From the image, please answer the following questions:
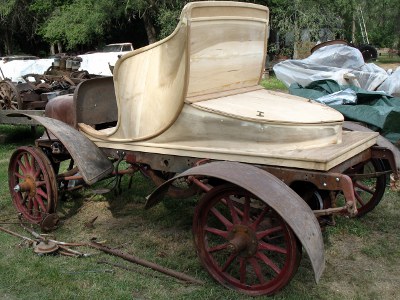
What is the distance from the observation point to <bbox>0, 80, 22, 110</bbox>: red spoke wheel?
8367 mm

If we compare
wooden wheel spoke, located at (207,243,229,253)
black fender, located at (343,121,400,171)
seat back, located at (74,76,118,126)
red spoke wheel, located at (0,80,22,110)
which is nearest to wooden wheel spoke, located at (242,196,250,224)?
wooden wheel spoke, located at (207,243,229,253)

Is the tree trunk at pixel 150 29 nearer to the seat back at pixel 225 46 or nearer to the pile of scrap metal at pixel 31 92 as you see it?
the pile of scrap metal at pixel 31 92

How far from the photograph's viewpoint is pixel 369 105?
6562 mm

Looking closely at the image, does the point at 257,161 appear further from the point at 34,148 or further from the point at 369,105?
the point at 369,105

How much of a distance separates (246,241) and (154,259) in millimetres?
1069

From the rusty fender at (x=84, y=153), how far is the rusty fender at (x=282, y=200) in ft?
4.10

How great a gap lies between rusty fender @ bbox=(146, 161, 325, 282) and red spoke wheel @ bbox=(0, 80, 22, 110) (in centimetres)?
594

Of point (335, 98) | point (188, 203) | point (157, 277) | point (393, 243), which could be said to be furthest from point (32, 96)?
point (393, 243)

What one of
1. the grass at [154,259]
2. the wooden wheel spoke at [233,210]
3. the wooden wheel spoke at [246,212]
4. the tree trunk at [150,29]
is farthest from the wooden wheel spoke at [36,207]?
the tree trunk at [150,29]

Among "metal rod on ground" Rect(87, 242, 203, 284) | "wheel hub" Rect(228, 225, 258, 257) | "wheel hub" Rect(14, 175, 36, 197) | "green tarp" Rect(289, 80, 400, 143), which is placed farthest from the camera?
"green tarp" Rect(289, 80, 400, 143)

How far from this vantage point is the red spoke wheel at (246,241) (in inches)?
127

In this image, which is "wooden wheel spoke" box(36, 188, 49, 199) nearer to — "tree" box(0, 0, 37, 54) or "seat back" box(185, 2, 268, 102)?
"seat back" box(185, 2, 268, 102)

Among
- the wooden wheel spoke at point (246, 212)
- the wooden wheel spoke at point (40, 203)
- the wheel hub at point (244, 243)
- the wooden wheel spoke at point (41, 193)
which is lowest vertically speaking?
the wooden wheel spoke at point (40, 203)

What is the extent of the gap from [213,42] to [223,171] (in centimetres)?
118
